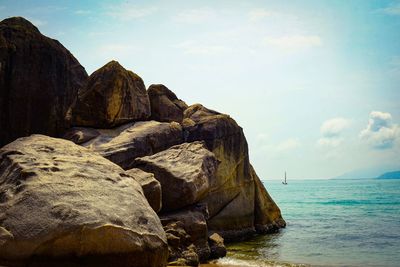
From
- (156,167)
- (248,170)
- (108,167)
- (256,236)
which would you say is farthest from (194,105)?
(108,167)

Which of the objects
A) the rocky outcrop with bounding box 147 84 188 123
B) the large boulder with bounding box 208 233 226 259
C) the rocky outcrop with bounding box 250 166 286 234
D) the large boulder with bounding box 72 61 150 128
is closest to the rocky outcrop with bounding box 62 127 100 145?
the large boulder with bounding box 72 61 150 128

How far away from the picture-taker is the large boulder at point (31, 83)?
647 inches

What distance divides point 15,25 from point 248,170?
1381 cm

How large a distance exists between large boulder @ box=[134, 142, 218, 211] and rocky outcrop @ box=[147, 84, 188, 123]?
5.68m

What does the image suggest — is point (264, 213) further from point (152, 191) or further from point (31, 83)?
point (31, 83)

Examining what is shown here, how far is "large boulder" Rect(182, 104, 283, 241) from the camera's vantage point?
63.8 feet

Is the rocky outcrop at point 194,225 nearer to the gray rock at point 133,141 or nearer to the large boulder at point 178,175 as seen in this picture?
the large boulder at point 178,175

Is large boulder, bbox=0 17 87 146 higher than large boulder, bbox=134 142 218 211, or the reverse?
large boulder, bbox=0 17 87 146

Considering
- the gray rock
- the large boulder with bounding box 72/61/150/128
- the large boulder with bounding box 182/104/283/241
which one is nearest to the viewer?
the gray rock

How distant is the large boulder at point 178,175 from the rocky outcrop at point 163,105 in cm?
568

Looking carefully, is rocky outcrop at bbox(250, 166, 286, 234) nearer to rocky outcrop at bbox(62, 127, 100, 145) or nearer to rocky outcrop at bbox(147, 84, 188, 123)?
rocky outcrop at bbox(147, 84, 188, 123)

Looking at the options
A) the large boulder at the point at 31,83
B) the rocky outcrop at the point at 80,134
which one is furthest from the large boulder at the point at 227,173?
the large boulder at the point at 31,83

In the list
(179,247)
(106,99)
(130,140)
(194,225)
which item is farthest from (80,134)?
(179,247)

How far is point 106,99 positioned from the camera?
16.8 metres
